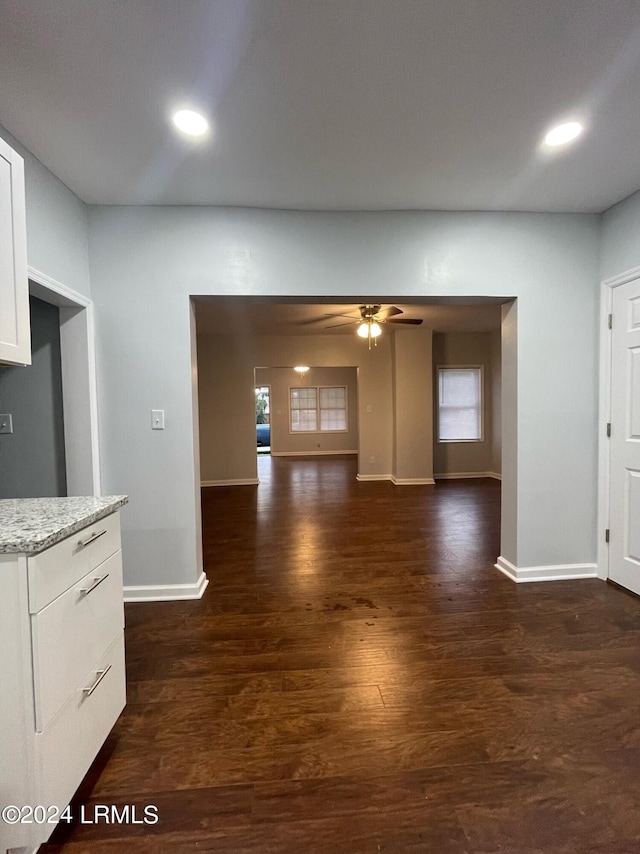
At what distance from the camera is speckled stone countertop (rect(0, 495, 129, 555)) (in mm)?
1042

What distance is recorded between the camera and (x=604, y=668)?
1.90 m

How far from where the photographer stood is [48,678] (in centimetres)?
109

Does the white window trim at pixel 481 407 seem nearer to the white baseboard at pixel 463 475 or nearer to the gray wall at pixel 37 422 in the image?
the white baseboard at pixel 463 475

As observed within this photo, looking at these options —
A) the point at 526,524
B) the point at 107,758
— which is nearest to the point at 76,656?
the point at 107,758

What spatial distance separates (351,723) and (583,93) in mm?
2754

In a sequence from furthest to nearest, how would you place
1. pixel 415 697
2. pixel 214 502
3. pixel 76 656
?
pixel 214 502 → pixel 415 697 → pixel 76 656

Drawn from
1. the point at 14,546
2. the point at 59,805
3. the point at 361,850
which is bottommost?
the point at 361,850

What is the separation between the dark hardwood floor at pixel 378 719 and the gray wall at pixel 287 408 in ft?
23.8

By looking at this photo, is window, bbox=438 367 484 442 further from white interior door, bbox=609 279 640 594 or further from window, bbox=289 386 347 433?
white interior door, bbox=609 279 640 594

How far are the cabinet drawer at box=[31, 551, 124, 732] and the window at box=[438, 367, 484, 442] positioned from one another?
21.1 ft

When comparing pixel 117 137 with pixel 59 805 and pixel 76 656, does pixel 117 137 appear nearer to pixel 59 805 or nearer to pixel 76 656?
pixel 76 656

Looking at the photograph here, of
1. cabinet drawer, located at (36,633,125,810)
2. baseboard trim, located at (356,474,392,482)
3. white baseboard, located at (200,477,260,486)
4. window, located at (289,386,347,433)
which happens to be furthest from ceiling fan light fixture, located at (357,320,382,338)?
window, located at (289,386,347,433)

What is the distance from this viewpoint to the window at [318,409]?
1027 cm

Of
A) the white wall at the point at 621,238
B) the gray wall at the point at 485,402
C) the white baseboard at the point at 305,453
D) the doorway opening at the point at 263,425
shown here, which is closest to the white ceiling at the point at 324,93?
the white wall at the point at 621,238
